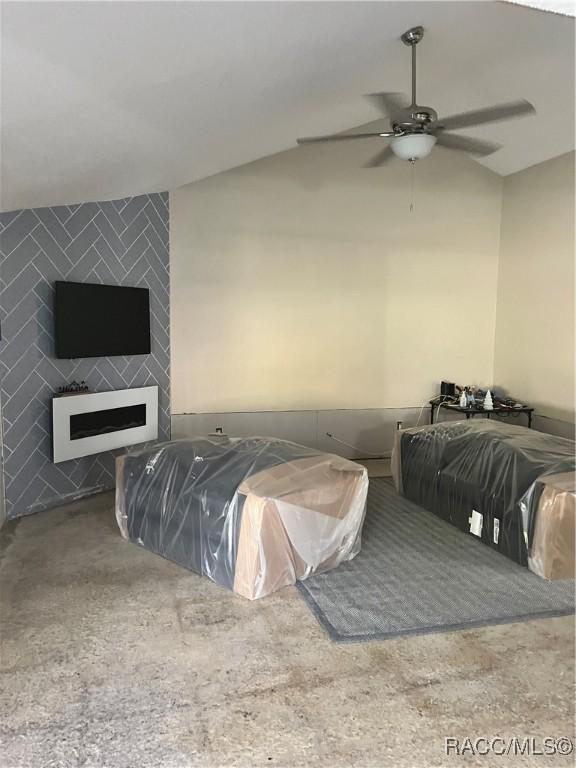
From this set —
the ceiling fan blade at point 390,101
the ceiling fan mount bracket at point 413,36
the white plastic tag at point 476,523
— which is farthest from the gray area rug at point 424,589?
the ceiling fan mount bracket at point 413,36

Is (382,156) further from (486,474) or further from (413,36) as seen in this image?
(486,474)

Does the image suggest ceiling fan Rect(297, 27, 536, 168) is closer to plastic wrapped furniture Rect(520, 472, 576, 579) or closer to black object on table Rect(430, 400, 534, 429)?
plastic wrapped furniture Rect(520, 472, 576, 579)

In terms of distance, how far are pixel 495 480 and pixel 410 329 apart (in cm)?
268

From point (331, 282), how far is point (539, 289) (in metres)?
1.91

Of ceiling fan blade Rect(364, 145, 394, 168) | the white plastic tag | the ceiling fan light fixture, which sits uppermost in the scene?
ceiling fan blade Rect(364, 145, 394, 168)

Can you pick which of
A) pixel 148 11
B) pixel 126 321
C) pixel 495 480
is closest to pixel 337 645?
pixel 495 480

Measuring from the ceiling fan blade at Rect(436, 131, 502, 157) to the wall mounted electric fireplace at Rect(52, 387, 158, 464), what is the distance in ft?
9.52

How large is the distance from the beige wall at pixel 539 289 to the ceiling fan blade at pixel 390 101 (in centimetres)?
256

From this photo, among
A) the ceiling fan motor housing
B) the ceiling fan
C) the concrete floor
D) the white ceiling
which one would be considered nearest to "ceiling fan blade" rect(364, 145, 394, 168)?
the white ceiling

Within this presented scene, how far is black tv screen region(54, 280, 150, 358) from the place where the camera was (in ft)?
13.4

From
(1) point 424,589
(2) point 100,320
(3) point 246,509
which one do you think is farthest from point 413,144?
(2) point 100,320

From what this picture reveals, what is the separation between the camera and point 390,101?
3031 mm

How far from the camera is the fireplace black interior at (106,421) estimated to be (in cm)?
421

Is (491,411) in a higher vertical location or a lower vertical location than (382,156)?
lower
